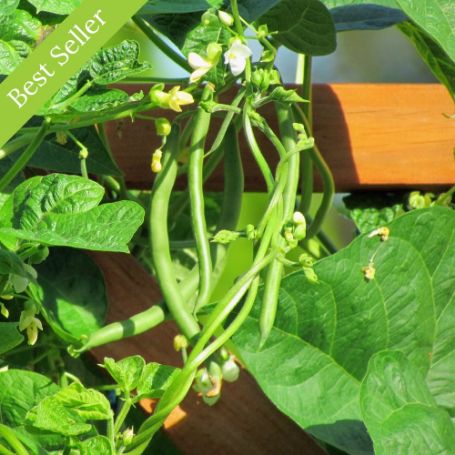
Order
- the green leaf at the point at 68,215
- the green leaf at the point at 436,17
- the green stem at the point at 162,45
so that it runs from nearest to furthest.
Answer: the green leaf at the point at 68,215 < the green leaf at the point at 436,17 < the green stem at the point at 162,45

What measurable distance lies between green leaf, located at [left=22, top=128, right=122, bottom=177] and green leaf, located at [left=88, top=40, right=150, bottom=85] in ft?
0.44

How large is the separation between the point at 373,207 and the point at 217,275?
28cm

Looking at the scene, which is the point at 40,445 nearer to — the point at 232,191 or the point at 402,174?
the point at 232,191

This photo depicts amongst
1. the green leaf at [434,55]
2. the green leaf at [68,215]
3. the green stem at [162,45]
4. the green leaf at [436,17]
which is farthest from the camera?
the green leaf at [434,55]

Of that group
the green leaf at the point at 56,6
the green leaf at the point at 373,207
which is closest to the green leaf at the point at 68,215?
the green leaf at the point at 56,6

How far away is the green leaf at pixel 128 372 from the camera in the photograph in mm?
646

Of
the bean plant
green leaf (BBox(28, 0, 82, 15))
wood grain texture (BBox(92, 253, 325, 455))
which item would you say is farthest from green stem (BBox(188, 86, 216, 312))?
wood grain texture (BBox(92, 253, 325, 455))

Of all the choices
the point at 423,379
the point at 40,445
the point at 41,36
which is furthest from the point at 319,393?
the point at 41,36

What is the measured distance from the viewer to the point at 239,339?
27.4 inches

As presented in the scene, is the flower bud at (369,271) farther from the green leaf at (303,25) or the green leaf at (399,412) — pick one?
the green leaf at (303,25)

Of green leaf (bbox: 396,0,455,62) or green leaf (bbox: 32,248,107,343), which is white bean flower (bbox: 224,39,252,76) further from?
green leaf (bbox: 32,248,107,343)

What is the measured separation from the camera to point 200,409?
89 cm

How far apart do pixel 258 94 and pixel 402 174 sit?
0.31 m

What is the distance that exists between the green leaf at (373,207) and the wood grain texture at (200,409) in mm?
191
